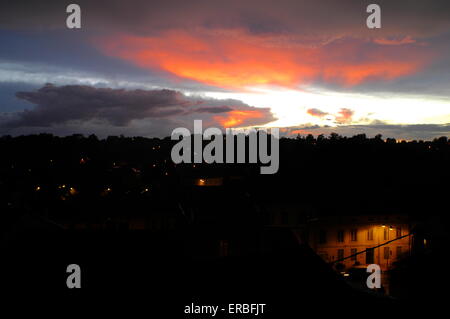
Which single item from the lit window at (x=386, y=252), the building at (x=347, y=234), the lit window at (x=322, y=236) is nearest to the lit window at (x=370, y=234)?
the building at (x=347, y=234)

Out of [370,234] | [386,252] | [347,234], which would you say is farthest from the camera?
[370,234]

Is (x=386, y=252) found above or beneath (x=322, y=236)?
beneath

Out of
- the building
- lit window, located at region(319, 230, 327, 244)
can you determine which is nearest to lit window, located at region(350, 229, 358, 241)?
the building

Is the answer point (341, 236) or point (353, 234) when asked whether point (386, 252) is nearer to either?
point (353, 234)

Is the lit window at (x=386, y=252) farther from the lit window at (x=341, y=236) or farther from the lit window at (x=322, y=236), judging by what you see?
the lit window at (x=322, y=236)

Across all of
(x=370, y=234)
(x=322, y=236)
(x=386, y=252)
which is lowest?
(x=386, y=252)

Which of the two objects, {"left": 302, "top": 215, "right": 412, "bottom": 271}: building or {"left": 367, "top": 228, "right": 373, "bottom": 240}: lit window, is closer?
{"left": 302, "top": 215, "right": 412, "bottom": 271}: building

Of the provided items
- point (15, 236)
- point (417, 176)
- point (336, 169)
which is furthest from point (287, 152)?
point (15, 236)

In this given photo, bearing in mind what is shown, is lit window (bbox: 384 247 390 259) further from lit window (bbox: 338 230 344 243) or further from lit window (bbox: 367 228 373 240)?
lit window (bbox: 338 230 344 243)

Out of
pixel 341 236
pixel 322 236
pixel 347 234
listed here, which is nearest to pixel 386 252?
pixel 347 234

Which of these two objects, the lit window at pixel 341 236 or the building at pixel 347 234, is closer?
the building at pixel 347 234

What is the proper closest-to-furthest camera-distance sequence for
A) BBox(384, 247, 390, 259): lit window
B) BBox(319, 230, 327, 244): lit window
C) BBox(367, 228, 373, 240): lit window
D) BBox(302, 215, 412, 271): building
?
BBox(384, 247, 390, 259): lit window, BBox(302, 215, 412, 271): building, BBox(319, 230, 327, 244): lit window, BBox(367, 228, 373, 240): lit window

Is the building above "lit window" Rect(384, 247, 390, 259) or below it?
above

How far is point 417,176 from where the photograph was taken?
168 feet
